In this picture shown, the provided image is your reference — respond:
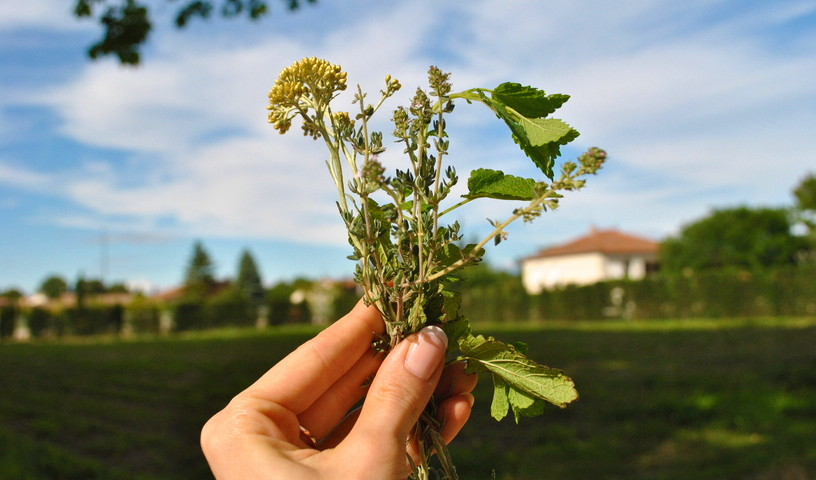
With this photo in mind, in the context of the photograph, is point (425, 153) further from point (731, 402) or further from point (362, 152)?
point (731, 402)

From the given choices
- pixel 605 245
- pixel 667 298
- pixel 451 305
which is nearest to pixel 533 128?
pixel 451 305

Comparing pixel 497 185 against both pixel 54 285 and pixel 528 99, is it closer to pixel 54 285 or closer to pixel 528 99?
pixel 528 99

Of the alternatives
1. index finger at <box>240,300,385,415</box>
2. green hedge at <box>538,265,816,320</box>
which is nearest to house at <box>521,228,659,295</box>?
green hedge at <box>538,265,816,320</box>

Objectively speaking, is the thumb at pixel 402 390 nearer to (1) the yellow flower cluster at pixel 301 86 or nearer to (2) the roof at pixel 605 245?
(1) the yellow flower cluster at pixel 301 86

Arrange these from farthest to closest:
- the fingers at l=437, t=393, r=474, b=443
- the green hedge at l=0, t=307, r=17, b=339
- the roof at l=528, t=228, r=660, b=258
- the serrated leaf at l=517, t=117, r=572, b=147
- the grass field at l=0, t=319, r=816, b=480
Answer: the roof at l=528, t=228, r=660, b=258
the green hedge at l=0, t=307, r=17, b=339
the grass field at l=0, t=319, r=816, b=480
the fingers at l=437, t=393, r=474, b=443
the serrated leaf at l=517, t=117, r=572, b=147

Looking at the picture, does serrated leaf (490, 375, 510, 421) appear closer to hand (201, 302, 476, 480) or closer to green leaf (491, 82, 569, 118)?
hand (201, 302, 476, 480)
